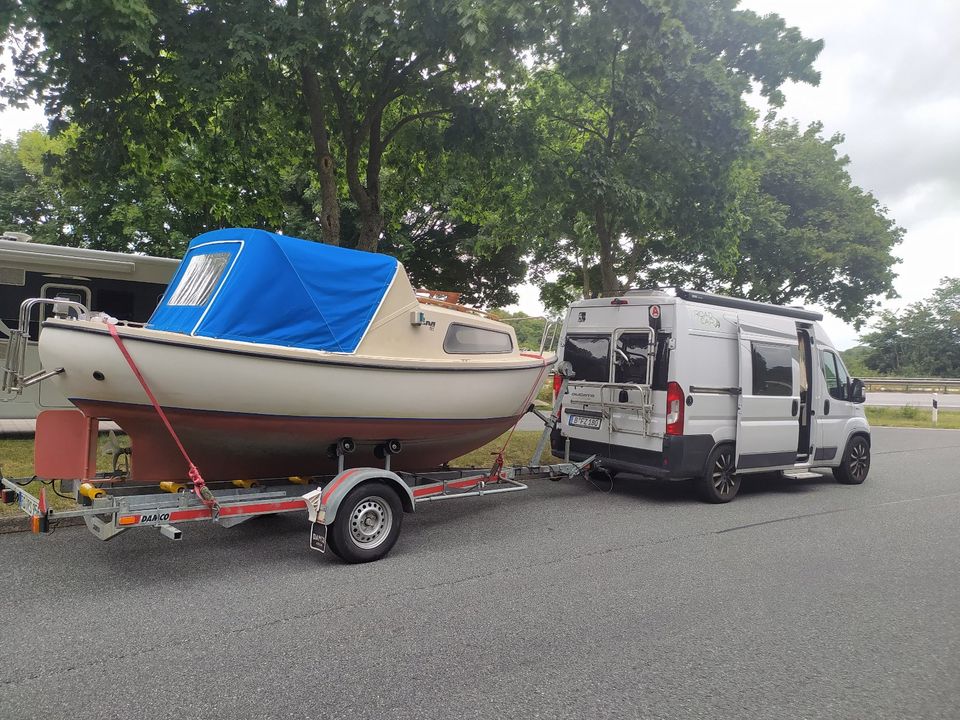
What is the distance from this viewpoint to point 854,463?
1059 centimetres

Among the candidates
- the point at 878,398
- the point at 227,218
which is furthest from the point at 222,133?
the point at 878,398

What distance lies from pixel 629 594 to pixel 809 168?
26165mm

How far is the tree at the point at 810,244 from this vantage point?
25.8 meters

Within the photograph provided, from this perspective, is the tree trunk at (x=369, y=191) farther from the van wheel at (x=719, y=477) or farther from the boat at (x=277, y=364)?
the van wheel at (x=719, y=477)

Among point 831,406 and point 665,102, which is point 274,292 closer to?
point 665,102

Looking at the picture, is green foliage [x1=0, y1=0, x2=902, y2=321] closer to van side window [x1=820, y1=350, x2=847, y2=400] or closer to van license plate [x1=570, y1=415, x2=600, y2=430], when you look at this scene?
van side window [x1=820, y1=350, x2=847, y2=400]

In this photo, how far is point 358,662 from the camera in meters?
3.79

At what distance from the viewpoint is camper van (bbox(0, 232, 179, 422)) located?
9.94m

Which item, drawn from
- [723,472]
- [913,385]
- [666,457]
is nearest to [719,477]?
[723,472]

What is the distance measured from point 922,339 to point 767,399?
189 ft

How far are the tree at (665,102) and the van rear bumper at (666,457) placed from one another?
4.15 m

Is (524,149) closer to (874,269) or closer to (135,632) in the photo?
(135,632)

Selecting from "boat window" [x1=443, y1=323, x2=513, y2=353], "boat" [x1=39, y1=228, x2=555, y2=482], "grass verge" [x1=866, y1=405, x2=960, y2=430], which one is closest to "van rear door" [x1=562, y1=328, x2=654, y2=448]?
"boat window" [x1=443, y1=323, x2=513, y2=353]

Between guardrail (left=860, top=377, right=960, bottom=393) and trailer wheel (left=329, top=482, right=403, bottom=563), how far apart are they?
1626 inches
